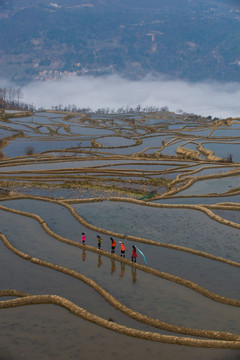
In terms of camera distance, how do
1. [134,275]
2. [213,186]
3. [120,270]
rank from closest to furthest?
[134,275]
[120,270]
[213,186]

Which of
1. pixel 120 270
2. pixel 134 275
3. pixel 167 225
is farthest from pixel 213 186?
pixel 134 275

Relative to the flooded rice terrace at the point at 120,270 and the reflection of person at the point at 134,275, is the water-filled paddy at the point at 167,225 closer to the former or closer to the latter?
the flooded rice terrace at the point at 120,270

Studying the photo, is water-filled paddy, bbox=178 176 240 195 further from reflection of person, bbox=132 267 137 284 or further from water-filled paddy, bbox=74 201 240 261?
reflection of person, bbox=132 267 137 284

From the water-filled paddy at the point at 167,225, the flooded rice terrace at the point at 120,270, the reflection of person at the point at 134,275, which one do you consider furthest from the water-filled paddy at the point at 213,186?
the reflection of person at the point at 134,275

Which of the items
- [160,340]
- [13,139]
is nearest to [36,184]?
[160,340]

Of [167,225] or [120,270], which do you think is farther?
[167,225]

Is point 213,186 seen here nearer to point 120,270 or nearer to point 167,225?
point 167,225

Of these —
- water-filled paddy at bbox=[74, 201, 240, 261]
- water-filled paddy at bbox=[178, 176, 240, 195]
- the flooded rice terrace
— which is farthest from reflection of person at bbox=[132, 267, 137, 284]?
water-filled paddy at bbox=[178, 176, 240, 195]

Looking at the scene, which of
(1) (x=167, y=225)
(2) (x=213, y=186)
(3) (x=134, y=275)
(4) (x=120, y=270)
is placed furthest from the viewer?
(2) (x=213, y=186)

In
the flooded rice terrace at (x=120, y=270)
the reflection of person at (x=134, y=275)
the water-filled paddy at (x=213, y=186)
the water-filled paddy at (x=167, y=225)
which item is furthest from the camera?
the water-filled paddy at (x=213, y=186)

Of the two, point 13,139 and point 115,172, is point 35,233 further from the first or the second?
point 13,139
